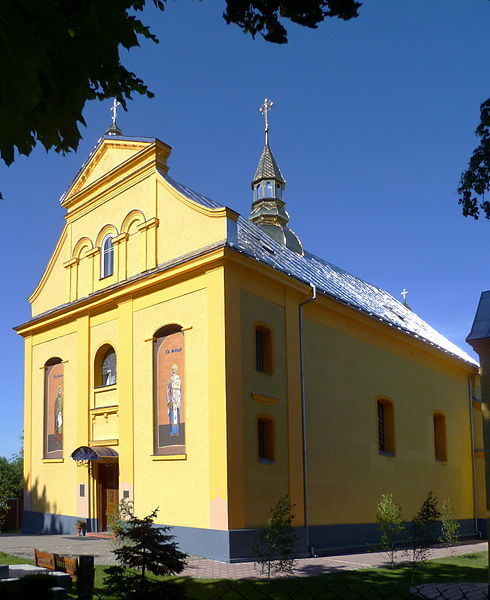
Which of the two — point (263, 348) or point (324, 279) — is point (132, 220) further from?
point (324, 279)

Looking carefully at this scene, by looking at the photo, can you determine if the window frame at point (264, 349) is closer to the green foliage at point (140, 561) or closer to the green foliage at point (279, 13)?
the green foliage at point (140, 561)

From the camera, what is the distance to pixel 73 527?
19.6m

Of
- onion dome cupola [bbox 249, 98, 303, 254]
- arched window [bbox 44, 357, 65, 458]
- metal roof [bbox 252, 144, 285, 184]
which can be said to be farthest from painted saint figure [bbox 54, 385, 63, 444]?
metal roof [bbox 252, 144, 285, 184]

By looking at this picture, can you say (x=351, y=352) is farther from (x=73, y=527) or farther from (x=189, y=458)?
(x=73, y=527)

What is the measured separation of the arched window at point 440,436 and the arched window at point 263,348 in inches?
439

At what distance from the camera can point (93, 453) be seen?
1858 cm

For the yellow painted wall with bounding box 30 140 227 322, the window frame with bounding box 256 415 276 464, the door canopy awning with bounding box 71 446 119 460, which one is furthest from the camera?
the door canopy awning with bounding box 71 446 119 460

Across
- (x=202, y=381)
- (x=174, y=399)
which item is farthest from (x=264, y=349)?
(x=174, y=399)

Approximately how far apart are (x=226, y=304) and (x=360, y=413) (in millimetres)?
7140

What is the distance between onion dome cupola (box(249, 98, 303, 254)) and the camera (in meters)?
30.8

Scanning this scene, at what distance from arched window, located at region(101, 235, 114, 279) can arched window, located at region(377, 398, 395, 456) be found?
1004 centimetres

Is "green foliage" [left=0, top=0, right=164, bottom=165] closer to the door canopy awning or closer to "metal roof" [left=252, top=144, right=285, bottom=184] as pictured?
the door canopy awning

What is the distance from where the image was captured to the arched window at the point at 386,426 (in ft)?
73.8

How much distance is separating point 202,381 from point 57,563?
5.88 m
